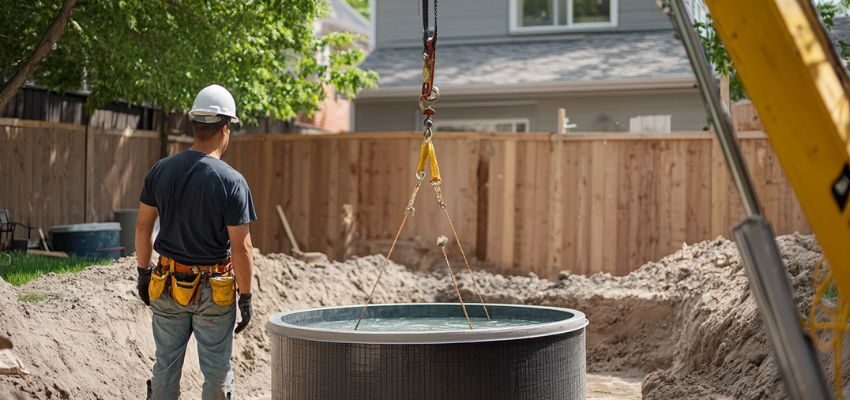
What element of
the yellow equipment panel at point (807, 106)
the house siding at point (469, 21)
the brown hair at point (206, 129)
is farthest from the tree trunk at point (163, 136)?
the yellow equipment panel at point (807, 106)

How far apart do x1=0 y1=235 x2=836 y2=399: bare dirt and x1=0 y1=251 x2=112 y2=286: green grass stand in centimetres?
27

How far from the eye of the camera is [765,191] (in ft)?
38.4

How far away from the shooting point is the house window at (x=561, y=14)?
17375 millimetres

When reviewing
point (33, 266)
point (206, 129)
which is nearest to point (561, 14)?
point (33, 266)

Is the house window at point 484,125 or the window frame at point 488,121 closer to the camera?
the window frame at point 488,121

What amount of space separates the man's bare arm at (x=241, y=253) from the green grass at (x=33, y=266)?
12.7 ft

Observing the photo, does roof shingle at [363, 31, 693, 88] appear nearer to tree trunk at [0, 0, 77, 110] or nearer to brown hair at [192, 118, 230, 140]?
tree trunk at [0, 0, 77, 110]

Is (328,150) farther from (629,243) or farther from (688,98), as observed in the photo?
(688,98)

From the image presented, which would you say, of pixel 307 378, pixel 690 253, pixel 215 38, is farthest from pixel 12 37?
pixel 690 253

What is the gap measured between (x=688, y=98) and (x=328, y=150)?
19.8ft

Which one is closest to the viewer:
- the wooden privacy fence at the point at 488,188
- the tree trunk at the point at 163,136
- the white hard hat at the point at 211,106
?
the white hard hat at the point at 211,106

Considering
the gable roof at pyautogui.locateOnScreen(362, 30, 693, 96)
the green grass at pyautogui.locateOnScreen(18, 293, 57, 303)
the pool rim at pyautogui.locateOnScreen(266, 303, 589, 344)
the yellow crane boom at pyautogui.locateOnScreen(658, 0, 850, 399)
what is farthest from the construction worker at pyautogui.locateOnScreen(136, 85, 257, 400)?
the gable roof at pyautogui.locateOnScreen(362, 30, 693, 96)

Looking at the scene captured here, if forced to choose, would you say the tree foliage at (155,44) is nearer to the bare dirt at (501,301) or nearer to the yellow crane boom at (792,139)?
the bare dirt at (501,301)

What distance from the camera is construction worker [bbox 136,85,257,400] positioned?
5.21 metres
